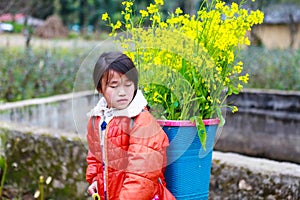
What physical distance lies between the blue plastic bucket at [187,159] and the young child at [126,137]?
0.09 m

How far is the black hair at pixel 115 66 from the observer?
2191mm

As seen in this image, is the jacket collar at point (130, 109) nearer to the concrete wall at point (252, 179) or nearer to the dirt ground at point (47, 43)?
the concrete wall at point (252, 179)

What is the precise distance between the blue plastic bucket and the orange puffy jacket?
9 centimetres

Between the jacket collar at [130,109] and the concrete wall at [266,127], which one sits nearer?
the jacket collar at [130,109]

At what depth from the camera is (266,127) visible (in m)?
7.34

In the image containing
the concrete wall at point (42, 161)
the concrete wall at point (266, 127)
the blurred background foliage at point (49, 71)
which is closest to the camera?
the concrete wall at point (42, 161)

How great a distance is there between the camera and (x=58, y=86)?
25.4 ft

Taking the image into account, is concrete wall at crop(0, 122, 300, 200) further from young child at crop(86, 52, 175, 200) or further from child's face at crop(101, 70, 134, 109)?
child's face at crop(101, 70, 134, 109)

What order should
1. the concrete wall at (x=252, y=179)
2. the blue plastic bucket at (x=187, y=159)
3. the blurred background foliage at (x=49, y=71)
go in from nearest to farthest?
the blue plastic bucket at (x=187, y=159)
the concrete wall at (x=252, y=179)
the blurred background foliage at (x=49, y=71)

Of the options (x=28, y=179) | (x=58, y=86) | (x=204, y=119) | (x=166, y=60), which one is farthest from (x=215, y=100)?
Result: (x=58, y=86)

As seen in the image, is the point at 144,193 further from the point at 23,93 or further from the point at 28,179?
the point at 23,93

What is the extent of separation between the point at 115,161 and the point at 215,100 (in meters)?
0.55

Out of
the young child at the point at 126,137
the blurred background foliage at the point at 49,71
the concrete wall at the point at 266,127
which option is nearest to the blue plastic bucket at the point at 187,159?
the young child at the point at 126,137

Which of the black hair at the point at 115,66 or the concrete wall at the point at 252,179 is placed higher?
the black hair at the point at 115,66
